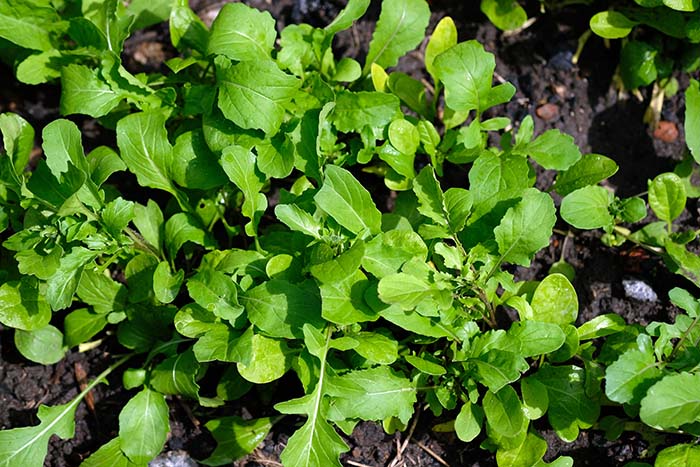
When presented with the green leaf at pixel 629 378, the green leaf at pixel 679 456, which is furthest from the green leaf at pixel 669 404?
the green leaf at pixel 679 456

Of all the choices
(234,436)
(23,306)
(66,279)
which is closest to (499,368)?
(234,436)

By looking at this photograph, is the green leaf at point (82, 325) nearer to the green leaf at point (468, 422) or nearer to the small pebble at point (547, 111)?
the green leaf at point (468, 422)

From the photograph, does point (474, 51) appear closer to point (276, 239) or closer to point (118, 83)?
point (276, 239)

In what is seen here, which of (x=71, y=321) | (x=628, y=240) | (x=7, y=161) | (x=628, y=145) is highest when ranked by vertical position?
(x=7, y=161)

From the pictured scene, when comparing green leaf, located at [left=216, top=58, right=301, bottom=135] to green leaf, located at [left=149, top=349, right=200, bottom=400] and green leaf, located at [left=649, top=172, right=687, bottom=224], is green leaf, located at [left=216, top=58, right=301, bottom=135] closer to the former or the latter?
green leaf, located at [left=149, top=349, right=200, bottom=400]

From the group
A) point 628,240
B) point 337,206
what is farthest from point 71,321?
point 628,240

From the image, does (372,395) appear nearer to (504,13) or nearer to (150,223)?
(150,223)

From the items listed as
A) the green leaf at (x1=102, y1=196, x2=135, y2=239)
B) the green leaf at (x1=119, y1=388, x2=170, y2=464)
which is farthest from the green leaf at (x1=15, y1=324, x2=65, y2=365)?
the green leaf at (x1=102, y1=196, x2=135, y2=239)
